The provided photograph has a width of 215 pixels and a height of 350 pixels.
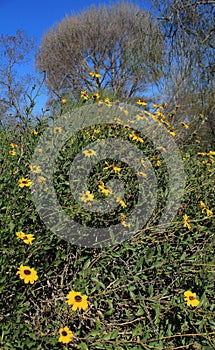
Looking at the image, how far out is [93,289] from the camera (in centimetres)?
116

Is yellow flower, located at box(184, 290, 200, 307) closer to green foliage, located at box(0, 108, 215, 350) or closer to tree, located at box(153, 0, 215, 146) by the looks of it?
green foliage, located at box(0, 108, 215, 350)

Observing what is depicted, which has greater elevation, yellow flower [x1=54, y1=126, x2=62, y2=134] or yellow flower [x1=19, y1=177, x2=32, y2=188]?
yellow flower [x1=54, y1=126, x2=62, y2=134]

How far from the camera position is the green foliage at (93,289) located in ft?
3.60

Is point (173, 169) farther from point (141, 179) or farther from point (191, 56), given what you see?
point (191, 56)

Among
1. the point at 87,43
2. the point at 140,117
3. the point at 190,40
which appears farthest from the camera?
the point at 87,43

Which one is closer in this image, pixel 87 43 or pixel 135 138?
pixel 135 138

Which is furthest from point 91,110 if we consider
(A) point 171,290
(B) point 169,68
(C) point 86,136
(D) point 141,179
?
(B) point 169,68

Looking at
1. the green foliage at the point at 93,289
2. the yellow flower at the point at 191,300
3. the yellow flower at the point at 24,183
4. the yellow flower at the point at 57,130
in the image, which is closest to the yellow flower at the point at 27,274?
the green foliage at the point at 93,289

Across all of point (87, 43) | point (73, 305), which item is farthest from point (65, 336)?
point (87, 43)

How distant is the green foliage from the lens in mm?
1097

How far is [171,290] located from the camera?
52.9 inches

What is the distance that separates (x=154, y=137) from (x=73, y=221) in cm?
105

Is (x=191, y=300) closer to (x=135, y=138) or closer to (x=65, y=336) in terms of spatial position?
(x=65, y=336)

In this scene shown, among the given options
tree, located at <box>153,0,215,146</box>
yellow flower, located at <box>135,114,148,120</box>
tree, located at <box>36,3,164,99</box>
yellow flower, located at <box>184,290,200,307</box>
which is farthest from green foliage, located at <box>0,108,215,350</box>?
tree, located at <box>36,3,164,99</box>
